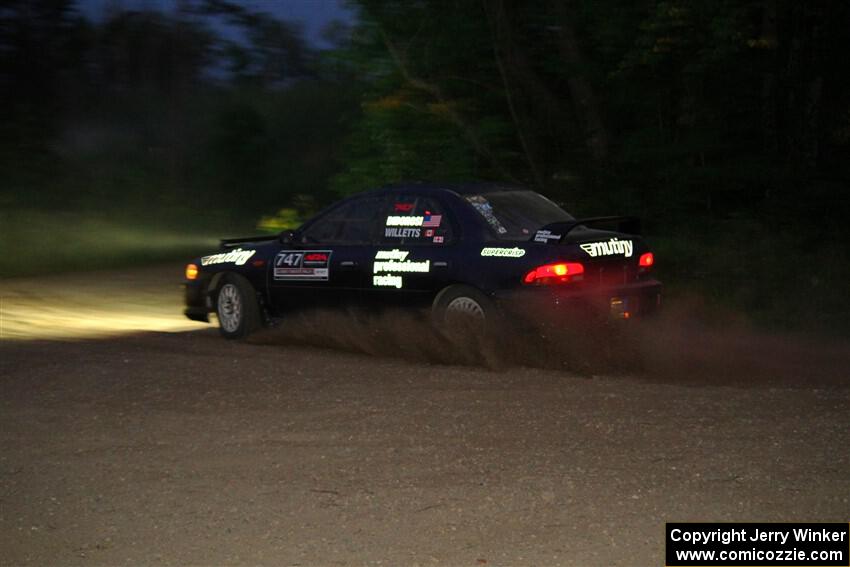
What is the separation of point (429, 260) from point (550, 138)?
8.57 meters

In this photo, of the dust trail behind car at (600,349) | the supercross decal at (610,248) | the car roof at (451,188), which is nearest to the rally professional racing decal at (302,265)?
the dust trail behind car at (600,349)

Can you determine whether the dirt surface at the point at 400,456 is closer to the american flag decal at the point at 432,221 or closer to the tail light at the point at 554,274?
the tail light at the point at 554,274

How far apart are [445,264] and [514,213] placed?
76 cm

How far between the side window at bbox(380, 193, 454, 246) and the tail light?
94cm

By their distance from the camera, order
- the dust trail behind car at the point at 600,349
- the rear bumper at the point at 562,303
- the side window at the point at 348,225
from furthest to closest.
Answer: the side window at the point at 348,225
the rear bumper at the point at 562,303
the dust trail behind car at the point at 600,349

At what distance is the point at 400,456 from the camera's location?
272 inches

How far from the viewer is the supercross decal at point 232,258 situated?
1173cm

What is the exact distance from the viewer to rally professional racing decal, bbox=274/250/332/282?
11117 mm

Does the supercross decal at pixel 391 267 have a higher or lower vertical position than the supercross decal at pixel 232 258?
lower

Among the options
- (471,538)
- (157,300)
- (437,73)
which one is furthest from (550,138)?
(471,538)

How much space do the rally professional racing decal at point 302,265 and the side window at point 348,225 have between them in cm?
15

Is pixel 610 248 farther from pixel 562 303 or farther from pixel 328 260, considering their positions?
pixel 328 260

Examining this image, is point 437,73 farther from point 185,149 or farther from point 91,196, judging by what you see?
point 185,149

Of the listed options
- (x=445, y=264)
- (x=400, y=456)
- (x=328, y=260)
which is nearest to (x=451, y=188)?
(x=445, y=264)
